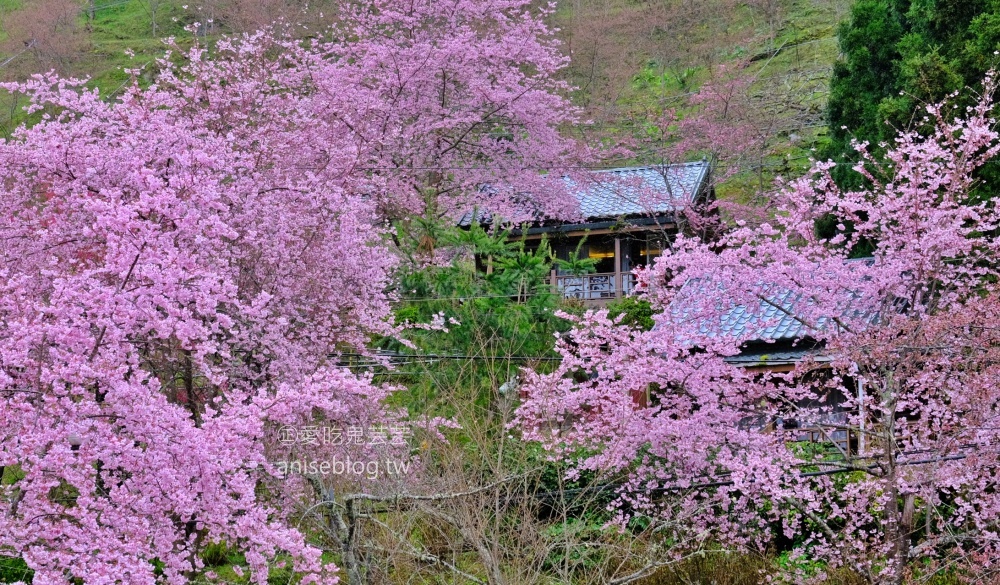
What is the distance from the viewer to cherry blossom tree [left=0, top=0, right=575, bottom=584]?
5188 mm

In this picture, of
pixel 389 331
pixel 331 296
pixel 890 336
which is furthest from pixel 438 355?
pixel 890 336

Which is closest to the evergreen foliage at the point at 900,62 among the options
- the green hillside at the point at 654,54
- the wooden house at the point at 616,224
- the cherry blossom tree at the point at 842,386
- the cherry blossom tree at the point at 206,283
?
the cherry blossom tree at the point at 842,386

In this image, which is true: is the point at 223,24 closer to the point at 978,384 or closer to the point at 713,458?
the point at 713,458

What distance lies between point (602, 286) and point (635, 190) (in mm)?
2162

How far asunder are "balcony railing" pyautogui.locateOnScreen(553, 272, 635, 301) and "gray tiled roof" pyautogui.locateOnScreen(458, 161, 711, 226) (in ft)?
4.50

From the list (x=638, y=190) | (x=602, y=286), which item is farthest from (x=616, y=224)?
(x=602, y=286)

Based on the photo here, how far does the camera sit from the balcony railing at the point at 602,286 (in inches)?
777

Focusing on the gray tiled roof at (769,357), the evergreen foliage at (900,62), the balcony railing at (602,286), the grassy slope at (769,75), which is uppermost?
the grassy slope at (769,75)

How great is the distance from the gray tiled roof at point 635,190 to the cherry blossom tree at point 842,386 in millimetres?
9209

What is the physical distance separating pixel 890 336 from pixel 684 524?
9.65ft

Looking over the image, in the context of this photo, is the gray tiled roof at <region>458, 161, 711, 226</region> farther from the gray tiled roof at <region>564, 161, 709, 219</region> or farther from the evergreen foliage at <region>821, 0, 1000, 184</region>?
the evergreen foliage at <region>821, 0, 1000, 184</region>

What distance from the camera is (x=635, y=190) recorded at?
19766mm

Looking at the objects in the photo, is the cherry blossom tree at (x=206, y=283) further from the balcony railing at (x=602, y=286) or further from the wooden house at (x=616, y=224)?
the balcony railing at (x=602, y=286)

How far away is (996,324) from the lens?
689 cm
